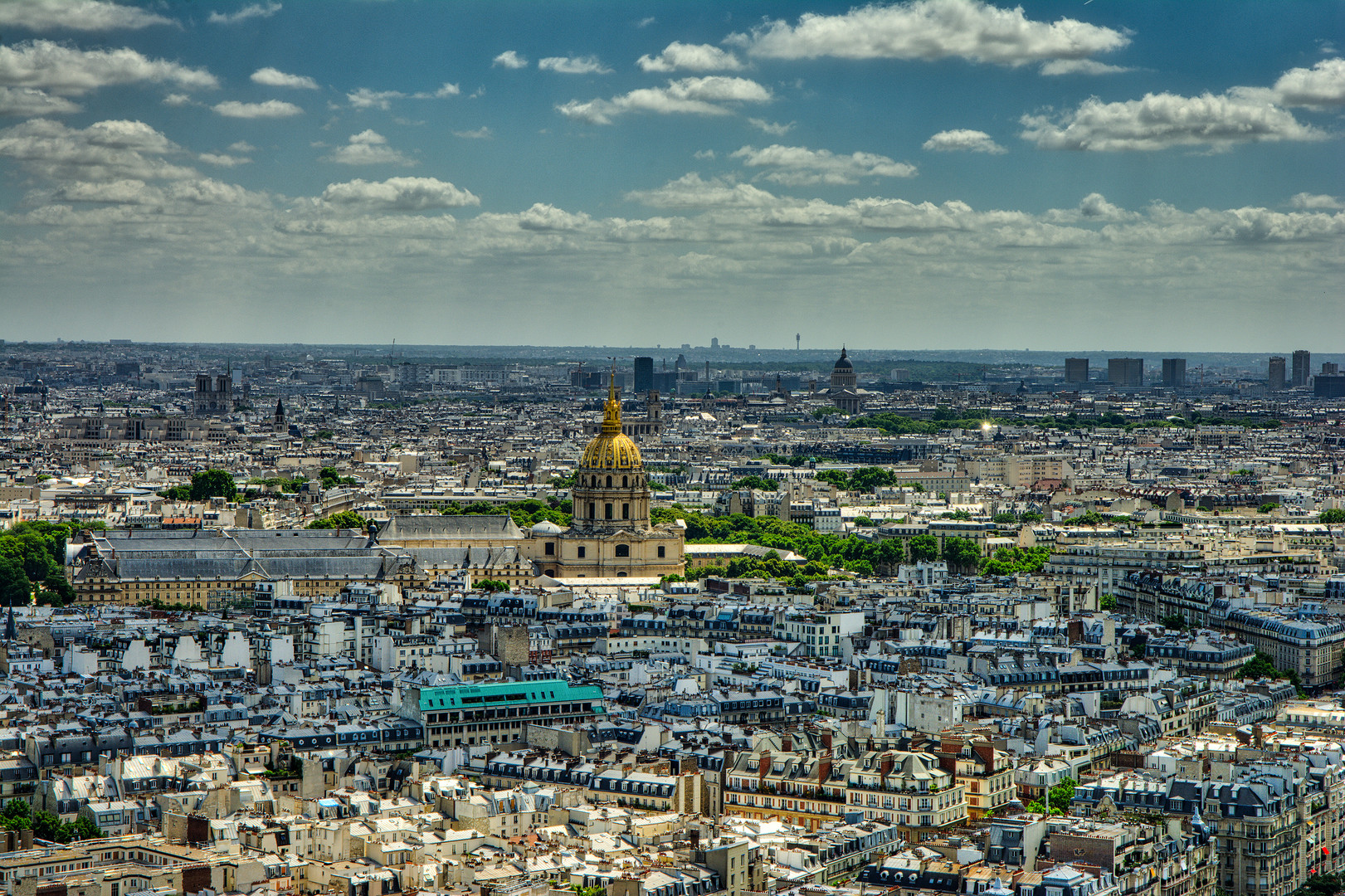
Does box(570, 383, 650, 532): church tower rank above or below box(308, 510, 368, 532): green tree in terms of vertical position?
above

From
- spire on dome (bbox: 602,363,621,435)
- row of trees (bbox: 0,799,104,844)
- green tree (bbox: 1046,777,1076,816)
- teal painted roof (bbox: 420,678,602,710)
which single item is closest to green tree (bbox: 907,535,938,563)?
spire on dome (bbox: 602,363,621,435)

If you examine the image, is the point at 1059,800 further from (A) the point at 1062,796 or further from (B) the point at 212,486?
(B) the point at 212,486

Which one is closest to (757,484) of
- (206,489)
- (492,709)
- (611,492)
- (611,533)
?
(206,489)

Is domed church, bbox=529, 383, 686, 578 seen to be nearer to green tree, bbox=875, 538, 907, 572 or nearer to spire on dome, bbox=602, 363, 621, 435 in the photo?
spire on dome, bbox=602, 363, 621, 435

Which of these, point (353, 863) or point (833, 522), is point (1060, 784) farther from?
point (833, 522)

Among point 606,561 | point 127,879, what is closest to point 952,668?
point 127,879

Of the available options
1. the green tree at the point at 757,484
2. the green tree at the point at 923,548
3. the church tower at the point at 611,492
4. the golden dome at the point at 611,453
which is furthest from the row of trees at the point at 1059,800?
the green tree at the point at 757,484
